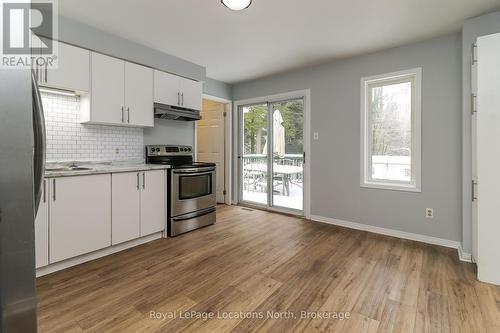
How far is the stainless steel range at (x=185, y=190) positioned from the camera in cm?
312

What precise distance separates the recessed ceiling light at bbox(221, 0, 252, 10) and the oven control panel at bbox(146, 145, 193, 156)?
2024 mm

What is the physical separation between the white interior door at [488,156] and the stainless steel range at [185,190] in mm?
2939

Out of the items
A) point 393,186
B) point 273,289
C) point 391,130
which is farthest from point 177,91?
point 393,186

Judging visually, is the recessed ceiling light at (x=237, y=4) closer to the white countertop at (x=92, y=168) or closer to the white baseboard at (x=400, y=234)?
the white countertop at (x=92, y=168)

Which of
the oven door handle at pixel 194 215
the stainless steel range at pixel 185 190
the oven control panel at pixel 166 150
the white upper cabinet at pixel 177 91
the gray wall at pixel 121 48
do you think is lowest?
the oven door handle at pixel 194 215

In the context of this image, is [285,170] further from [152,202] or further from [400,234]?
[152,202]

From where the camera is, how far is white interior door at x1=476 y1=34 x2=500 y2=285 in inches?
78.9

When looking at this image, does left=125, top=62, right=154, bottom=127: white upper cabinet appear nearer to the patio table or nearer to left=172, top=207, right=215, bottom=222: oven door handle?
left=172, top=207, right=215, bottom=222: oven door handle

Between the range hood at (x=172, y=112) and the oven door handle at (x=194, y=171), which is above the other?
the range hood at (x=172, y=112)

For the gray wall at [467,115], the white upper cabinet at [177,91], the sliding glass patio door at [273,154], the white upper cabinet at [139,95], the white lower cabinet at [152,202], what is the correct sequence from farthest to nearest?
the sliding glass patio door at [273,154], the white upper cabinet at [177,91], the white upper cabinet at [139,95], the white lower cabinet at [152,202], the gray wall at [467,115]

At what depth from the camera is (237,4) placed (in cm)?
213

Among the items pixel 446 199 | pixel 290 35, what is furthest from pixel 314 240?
pixel 290 35

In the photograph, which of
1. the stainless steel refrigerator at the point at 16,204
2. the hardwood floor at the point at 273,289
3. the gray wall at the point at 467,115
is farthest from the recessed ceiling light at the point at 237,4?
the hardwood floor at the point at 273,289

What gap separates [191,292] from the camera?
6.28 ft
